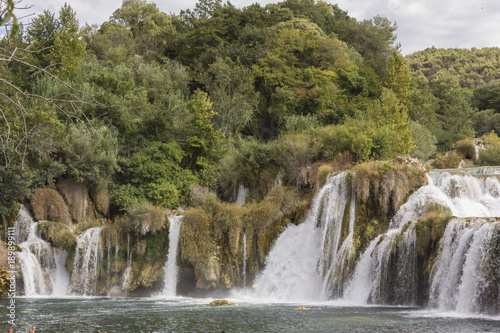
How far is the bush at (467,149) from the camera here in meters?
37.8

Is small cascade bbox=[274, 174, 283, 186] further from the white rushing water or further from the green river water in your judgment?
the green river water

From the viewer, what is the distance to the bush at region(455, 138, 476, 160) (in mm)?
37775

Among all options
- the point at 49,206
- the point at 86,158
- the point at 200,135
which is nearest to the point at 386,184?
the point at 200,135

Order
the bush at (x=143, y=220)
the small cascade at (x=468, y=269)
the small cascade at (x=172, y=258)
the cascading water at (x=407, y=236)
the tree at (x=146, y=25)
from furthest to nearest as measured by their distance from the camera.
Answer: the tree at (x=146, y=25) → the bush at (x=143, y=220) → the small cascade at (x=172, y=258) → the cascading water at (x=407, y=236) → the small cascade at (x=468, y=269)

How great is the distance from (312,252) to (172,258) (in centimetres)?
742

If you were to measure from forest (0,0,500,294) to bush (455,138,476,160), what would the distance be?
109 mm

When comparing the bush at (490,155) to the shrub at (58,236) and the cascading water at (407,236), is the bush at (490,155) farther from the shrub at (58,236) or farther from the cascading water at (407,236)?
the shrub at (58,236)

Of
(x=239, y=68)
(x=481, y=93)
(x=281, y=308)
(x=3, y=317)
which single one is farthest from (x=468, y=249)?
(x=481, y=93)

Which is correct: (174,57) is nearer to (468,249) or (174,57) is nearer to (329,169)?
(329,169)

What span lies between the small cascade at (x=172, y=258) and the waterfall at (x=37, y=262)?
5.35 m

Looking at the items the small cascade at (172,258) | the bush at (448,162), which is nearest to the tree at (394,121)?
the bush at (448,162)

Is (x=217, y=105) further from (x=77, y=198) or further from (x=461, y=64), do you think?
(x=461, y=64)

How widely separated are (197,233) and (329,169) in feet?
25.3

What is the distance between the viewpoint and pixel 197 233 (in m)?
27.3
